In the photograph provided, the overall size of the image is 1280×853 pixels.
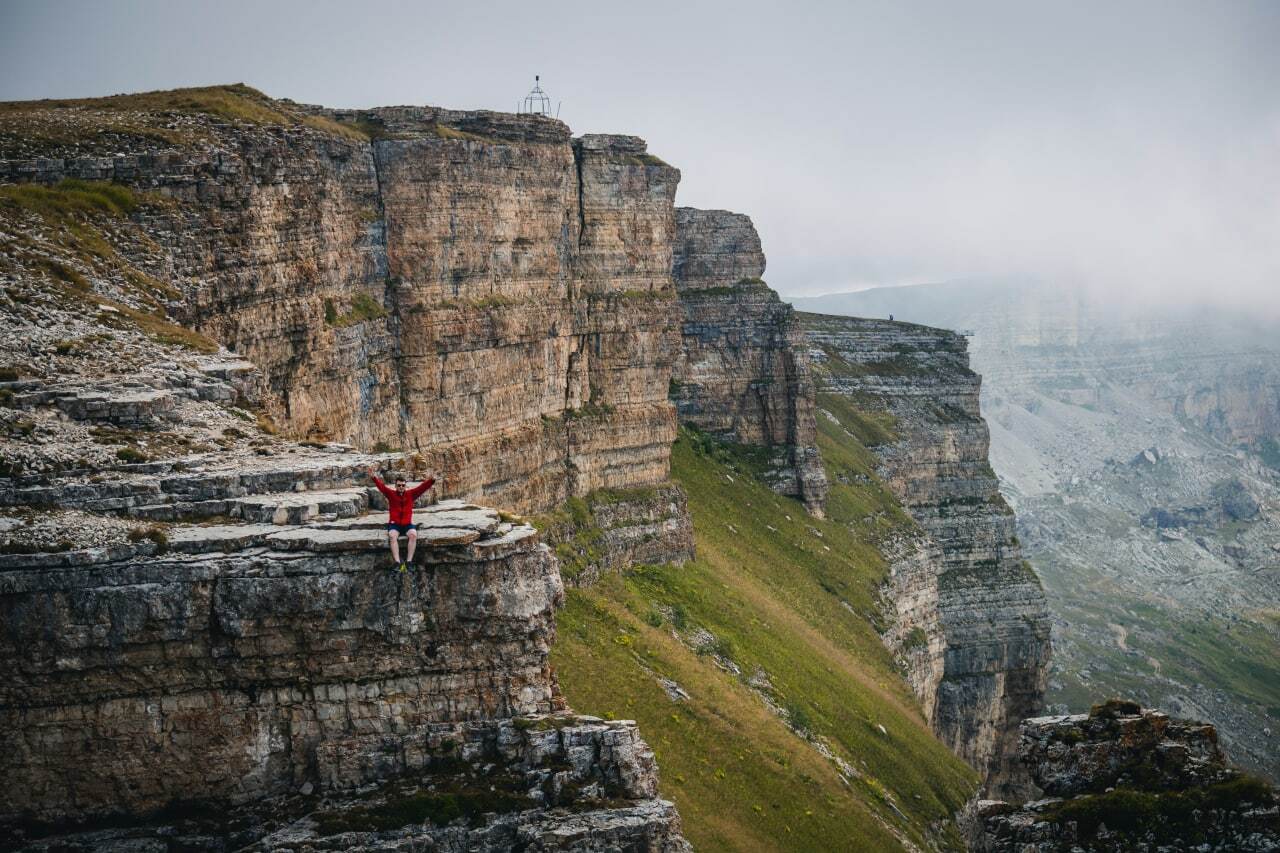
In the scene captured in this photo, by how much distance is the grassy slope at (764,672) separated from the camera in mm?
60094

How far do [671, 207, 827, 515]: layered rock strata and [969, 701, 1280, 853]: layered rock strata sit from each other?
6827 centimetres

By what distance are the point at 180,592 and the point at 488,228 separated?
40542 millimetres

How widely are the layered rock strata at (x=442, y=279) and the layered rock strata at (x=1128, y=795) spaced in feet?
78.7

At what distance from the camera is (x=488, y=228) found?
68875mm

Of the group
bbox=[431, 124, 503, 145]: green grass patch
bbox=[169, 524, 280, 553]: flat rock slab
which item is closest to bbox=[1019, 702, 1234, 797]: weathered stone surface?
bbox=[169, 524, 280, 553]: flat rock slab

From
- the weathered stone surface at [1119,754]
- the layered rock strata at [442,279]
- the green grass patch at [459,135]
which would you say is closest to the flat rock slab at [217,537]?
the layered rock strata at [442,279]

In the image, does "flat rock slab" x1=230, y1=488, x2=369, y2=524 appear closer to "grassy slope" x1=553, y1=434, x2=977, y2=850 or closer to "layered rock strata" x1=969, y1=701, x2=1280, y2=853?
"layered rock strata" x1=969, y1=701, x2=1280, y2=853

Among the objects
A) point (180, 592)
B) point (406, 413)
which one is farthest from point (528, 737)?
point (406, 413)

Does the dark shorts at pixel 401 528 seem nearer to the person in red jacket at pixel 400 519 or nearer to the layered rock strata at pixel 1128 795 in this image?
the person in red jacket at pixel 400 519

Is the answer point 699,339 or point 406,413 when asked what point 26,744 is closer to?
point 406,413

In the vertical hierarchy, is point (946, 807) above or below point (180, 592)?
below

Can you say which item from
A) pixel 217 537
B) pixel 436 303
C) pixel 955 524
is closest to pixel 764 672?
pixel 436 303

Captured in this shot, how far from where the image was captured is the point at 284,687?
3155cm

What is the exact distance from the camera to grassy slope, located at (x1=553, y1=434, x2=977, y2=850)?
60.1m
